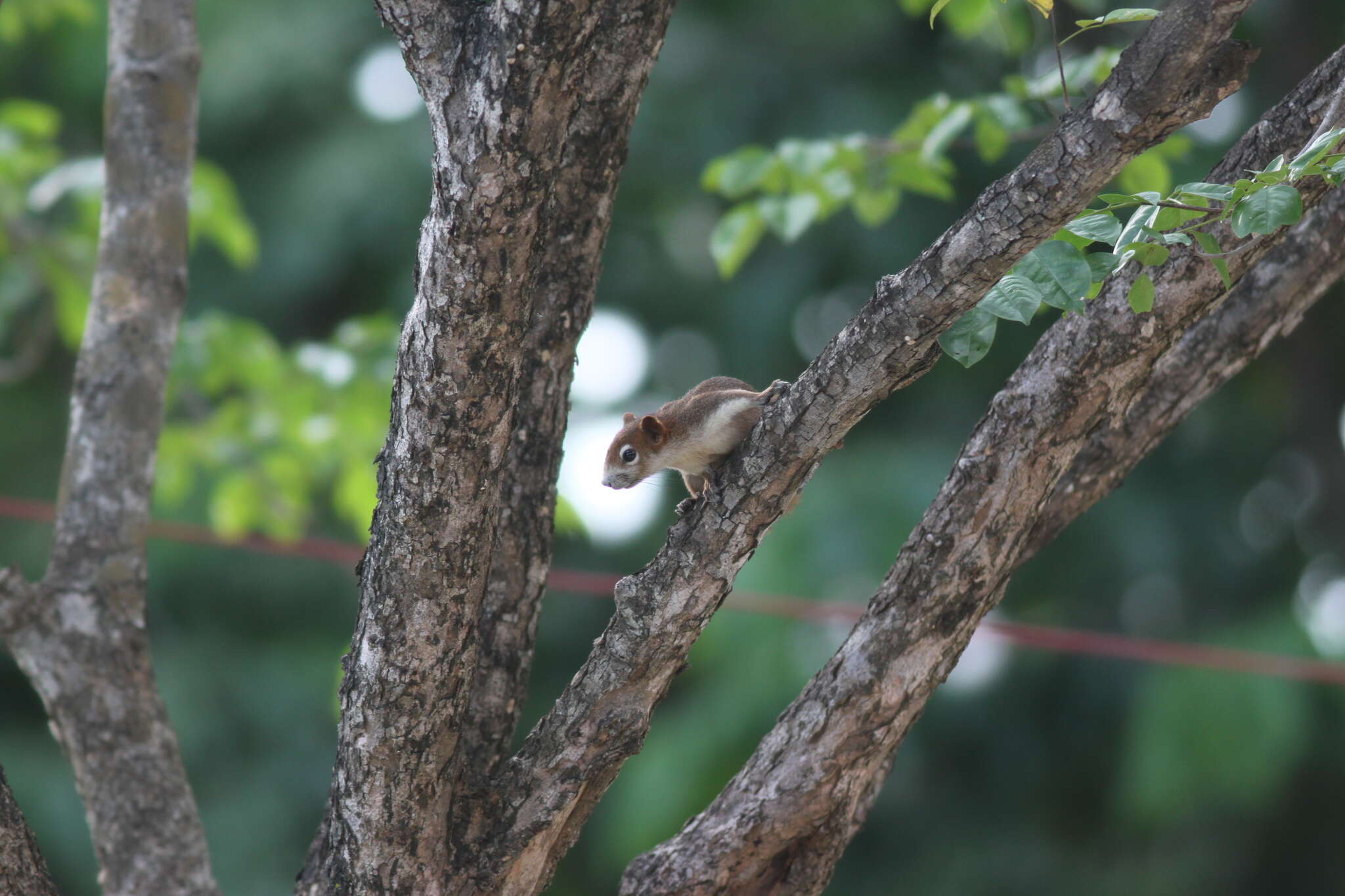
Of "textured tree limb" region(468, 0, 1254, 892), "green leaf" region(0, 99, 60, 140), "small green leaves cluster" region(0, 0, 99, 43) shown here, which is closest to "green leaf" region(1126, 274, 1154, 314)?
"textured tree limb" region(468, 0, 1254, 892)

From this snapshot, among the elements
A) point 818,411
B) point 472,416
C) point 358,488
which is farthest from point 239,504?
point 818,411

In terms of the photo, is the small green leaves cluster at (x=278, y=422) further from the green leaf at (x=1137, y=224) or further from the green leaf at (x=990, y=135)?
the green leaf at (x=1137, y=224)

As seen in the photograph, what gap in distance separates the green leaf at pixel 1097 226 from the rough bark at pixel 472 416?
2.10ft

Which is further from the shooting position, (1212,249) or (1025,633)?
(1025,633)

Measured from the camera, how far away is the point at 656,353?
Answer: 7789 millimetres

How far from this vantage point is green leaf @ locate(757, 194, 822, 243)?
301 cm

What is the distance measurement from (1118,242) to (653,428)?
3.47 feet

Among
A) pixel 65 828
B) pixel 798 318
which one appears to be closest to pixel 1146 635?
pixel 798 318

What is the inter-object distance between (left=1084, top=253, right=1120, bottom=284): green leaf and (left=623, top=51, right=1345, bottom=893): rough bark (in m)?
0.35

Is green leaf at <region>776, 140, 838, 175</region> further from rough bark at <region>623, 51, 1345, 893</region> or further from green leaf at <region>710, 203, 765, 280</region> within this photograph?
rough bark at <region>623, 51, 1345, 893</region>

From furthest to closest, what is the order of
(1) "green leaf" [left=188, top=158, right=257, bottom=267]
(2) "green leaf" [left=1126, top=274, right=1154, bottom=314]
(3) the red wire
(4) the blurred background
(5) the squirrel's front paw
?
(4) the blurred background < (1) "green leaf" [left=188, top=158, right=257, bottom=267] < (3) the red wire < (5) the squirrel's front paw < (2) "green leaf" [left=1126, top=274, right=1154, bottom=314]

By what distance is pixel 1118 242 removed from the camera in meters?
1.65

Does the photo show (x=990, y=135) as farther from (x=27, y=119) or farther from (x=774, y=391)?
(x=27, y=119)

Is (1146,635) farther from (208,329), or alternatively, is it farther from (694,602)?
(694,602)
